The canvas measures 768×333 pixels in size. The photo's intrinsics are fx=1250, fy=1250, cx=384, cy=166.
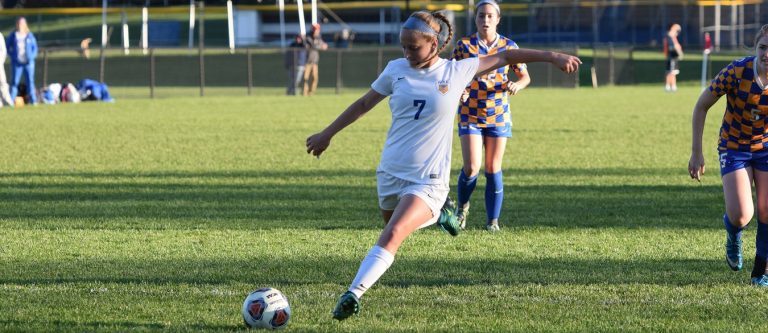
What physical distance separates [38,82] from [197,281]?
2934 cm

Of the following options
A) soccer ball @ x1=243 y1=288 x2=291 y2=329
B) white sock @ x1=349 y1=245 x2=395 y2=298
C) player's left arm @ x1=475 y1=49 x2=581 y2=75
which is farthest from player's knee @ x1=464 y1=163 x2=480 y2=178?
soccer ball @ x1=243 y1=288 x2=291 y2=329

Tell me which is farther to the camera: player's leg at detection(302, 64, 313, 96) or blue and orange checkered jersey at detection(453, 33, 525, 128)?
player's leg at detection(302, 64, 313, 96)

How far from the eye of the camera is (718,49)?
45812 mm

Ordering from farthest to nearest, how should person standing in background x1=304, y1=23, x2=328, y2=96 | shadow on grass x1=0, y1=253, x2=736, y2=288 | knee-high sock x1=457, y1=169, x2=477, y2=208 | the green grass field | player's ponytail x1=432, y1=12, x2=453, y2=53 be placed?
person standing in background x1=304, y1=23, x2=328, y2=96, knee-high sock x1=457, y1=169, x2=477, y2=208, shadow on grass x1=0, y1=253, x2=736, y2=288, the green grass field, player's ponytail x1=432, y1=12, x2=453, y2=53

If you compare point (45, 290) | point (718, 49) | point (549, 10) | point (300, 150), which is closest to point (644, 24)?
point (549, 10)

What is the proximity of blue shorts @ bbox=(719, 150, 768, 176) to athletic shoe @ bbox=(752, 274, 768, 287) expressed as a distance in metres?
0.63

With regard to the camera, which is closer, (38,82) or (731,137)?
(731,137)

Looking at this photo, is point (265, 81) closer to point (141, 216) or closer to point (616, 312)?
point (141, 216)

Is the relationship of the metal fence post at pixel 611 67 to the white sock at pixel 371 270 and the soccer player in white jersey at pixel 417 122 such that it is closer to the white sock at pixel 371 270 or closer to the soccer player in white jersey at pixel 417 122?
the soccer player in white jersey at pixel 417 122

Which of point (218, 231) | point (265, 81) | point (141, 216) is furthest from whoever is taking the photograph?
point (265, 81)

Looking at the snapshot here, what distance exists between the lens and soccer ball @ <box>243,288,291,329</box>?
19.1 feet

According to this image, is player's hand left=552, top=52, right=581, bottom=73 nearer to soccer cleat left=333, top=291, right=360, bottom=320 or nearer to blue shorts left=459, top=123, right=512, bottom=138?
soccer cleat left=333, top=291, right=360, bottom=320

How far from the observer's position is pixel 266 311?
583 cm

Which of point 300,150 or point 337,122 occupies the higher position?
point 337,122
